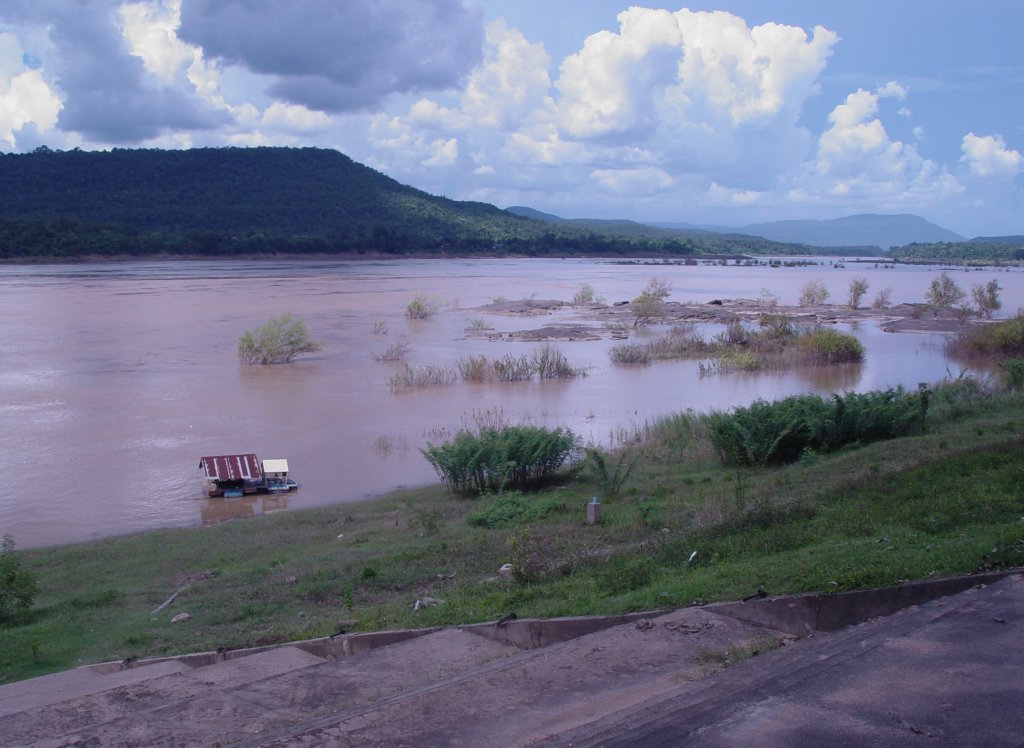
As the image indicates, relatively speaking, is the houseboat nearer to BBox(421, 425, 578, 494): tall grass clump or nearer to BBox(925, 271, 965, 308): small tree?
BBox(421, 425, 578, 494): tall grass clump

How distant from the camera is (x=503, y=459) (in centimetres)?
1451

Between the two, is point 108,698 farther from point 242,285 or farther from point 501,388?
point 242,285

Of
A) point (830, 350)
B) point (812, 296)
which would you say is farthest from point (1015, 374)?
point (812, 296)

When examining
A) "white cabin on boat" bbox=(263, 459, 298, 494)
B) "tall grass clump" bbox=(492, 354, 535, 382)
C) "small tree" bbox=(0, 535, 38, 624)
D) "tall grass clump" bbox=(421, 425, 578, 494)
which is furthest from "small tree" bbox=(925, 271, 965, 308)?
"small tree" bbox=(0, 535, 38, 624)

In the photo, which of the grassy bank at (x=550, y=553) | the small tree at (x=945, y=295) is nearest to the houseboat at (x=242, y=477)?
the grassy bank at (x=550, y=553)

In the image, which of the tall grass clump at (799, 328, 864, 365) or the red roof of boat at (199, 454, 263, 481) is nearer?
the red roof of boat at (199, 454, 263, 481)

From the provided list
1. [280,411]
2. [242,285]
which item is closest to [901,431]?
[280,411]

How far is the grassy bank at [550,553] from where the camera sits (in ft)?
22.6

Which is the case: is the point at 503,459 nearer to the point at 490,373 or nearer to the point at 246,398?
the point at 246,398

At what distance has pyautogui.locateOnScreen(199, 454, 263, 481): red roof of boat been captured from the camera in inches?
665

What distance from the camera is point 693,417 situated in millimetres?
19656

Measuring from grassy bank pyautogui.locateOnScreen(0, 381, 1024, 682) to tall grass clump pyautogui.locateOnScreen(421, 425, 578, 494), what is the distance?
72 centimetres

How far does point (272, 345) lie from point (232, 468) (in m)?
17.9

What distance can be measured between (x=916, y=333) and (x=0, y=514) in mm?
39937
